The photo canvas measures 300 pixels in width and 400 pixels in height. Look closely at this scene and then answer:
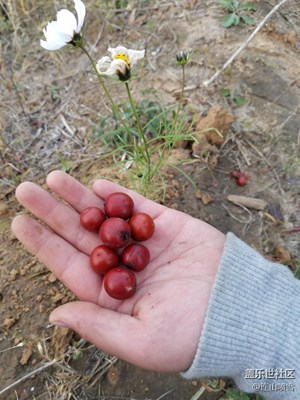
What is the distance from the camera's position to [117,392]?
2.36 m

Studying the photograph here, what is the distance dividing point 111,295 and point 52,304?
671 mm

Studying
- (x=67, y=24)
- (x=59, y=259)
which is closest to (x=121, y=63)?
(x=67, y=24)

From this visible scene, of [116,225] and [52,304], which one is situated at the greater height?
[116,225]

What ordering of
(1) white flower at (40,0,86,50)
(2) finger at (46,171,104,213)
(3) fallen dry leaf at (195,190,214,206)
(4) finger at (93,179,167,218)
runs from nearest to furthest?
(1) white flower at (40,0,86,50) < (2) finger at (46,171,104,213) < (4) finger at (93,179,167,218) < (3) fallen dry leaf at (195,190,214,206)

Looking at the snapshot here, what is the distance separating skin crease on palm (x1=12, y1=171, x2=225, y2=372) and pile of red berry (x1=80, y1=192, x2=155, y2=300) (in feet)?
0.25

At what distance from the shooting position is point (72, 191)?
8.11ft

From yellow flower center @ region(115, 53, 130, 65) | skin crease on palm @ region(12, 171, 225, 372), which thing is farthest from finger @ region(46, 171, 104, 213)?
yellow flower center @ region(115, 53, 130, 65)

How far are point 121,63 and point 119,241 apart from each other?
36.5 inches

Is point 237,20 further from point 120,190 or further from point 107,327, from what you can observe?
point 107,327

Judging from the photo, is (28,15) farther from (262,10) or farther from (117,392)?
(117,392)

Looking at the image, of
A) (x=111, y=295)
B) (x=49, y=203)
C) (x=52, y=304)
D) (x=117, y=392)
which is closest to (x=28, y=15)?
(x=49, y=203)

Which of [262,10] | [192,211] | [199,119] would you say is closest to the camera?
[192,211]

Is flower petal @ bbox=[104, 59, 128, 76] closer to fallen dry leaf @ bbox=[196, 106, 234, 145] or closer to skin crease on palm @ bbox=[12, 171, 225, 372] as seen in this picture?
skin crease on palm @ bbox=[12, 171, 225, 372]

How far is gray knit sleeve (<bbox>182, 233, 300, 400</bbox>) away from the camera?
6.22ft
